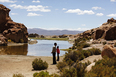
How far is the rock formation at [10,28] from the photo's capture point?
5046 centimetres

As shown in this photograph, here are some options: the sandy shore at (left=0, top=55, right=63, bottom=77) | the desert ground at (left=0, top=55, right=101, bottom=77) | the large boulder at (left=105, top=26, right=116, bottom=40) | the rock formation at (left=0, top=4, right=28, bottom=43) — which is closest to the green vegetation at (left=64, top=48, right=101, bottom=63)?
the desert ground at (left=0, top=55, right=101, bottom=77)

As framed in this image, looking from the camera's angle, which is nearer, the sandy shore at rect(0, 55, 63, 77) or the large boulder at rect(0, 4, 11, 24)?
the sandy shore at rect(0, 55, 63, 77)

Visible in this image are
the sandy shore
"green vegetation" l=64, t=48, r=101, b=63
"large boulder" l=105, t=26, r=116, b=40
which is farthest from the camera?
"large boulder" l=105, t=26, r=116, b=40

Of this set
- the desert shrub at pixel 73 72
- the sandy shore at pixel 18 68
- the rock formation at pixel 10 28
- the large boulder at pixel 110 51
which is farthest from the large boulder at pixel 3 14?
the desert shrub at pixel 73 72

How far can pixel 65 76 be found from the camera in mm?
6938

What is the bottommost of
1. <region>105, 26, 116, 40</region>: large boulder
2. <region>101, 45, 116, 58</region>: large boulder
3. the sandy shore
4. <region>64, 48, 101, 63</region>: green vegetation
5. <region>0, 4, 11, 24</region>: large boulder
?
the sandy shore

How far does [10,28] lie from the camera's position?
5241cm

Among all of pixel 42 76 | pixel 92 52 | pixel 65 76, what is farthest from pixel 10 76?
pixel 92 52

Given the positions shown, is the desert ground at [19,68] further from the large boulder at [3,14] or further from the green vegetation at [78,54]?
the large boulder at [3,14]

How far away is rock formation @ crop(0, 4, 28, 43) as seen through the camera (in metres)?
50.5

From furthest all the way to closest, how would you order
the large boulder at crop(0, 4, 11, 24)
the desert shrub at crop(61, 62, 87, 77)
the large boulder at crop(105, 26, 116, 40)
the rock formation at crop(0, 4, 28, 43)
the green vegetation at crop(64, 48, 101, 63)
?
1. the large boulder at crop(0, 4, 11, 24)
2. the rock formation at crop(0, 4, 28, 43)
3. the large boulder at crop(105, 26, 116, 40)
4. the green vegetation at crop(64, 48, 101, 63)
5. the desert shrub at crop(61, 62, 87, 77)

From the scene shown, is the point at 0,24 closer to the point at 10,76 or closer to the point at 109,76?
the point at 10,76

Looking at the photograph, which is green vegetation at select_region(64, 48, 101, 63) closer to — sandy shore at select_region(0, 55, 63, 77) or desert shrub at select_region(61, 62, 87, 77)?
sandy shore at select_region(0, 55, 63, 77)

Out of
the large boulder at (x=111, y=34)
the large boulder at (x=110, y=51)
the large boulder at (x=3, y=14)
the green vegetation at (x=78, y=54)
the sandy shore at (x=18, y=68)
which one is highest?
the large boulder at (x=3, y=14)
